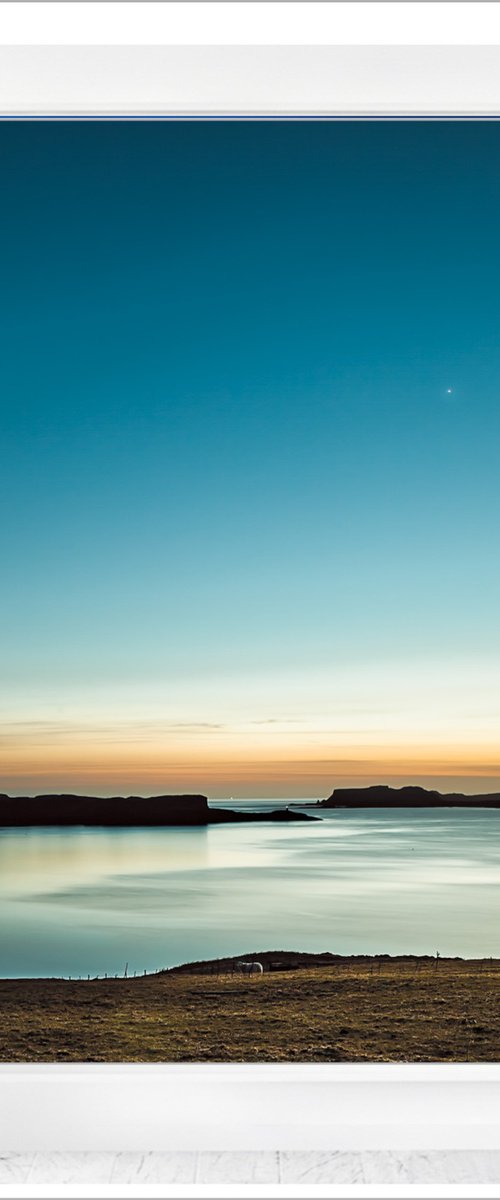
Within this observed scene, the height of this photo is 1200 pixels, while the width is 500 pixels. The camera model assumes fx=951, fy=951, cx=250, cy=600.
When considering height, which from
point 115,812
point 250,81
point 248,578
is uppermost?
point 250,81

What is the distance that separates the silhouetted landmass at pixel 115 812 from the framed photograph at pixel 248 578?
0.02 metres

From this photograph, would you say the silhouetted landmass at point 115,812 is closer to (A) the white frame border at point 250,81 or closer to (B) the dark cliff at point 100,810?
(B) the dark cliff at point 100,810

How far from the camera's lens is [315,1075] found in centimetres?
149

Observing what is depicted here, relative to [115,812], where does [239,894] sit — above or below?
below

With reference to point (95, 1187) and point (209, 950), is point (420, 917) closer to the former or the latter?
point (209, 950)

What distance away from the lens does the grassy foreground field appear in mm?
3691

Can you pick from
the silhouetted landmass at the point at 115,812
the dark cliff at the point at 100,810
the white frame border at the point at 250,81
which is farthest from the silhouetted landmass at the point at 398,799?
the white frame border at the point at 250,81

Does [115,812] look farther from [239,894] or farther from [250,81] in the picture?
[250,81]

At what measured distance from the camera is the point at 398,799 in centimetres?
382

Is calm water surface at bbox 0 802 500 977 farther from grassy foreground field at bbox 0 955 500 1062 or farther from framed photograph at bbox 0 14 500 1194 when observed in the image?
grassy foreground field at bbox 0 955 500 1062

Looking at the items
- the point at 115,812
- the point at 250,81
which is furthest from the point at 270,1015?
the point at 250,81

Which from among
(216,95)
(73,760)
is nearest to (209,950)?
(73,760)

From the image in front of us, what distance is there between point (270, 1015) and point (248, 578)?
6.26ft

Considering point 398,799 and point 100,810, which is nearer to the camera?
point 100,810
